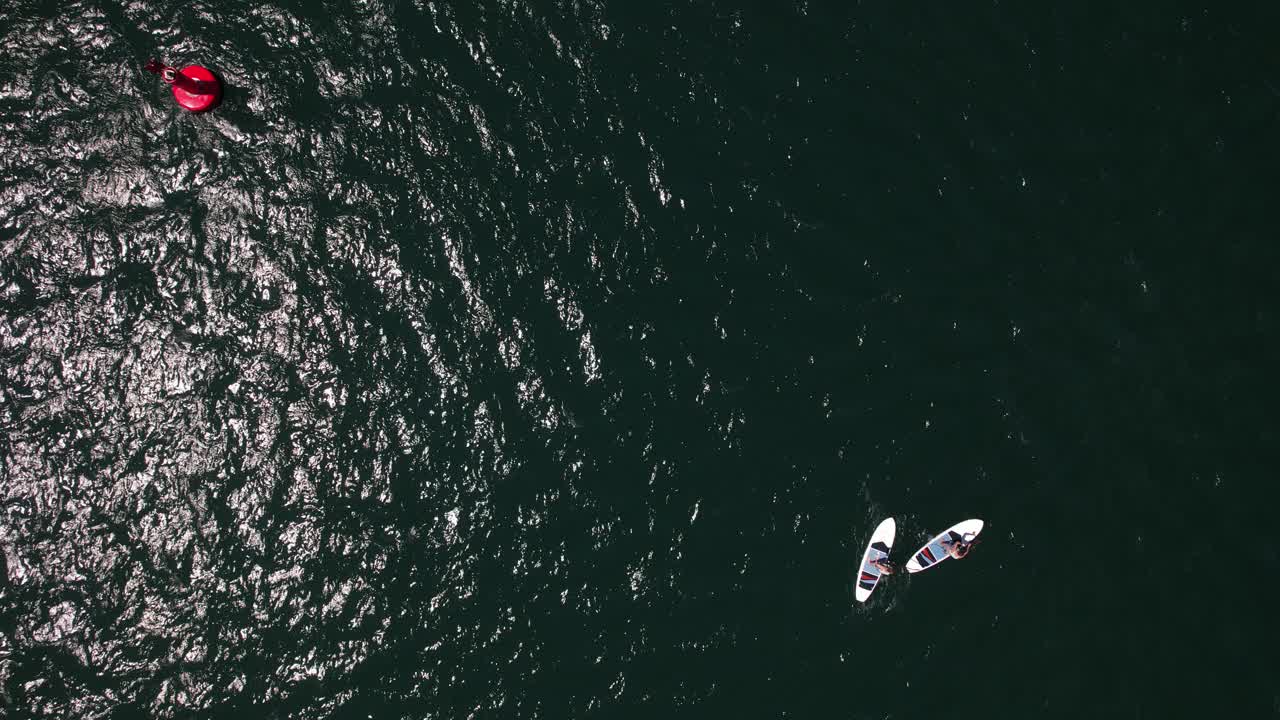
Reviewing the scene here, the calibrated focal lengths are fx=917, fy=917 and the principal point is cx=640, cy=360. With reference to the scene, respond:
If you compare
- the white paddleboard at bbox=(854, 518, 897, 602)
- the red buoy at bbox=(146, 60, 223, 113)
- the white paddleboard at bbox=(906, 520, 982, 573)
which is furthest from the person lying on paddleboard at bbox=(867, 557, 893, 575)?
the red buoy at bbox=(146, 60, 223, 113)

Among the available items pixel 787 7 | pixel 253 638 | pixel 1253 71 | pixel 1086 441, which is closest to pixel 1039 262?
pixel 1086 441

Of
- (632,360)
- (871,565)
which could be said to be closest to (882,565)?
(871,565)

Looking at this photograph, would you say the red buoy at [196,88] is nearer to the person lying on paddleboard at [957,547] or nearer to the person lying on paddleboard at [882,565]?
the person lying on paddleboard at [882,565]

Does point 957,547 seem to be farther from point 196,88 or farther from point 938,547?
point 196,88

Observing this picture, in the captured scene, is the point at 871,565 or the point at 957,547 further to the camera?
the point at 957,547

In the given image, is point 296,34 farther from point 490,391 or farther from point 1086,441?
point 1086,441
